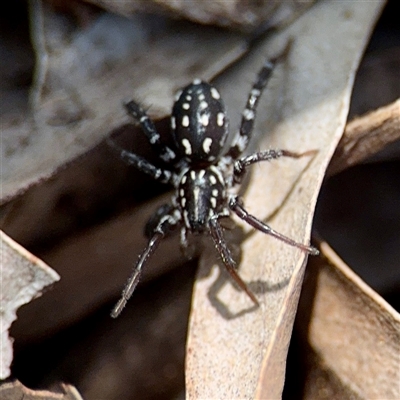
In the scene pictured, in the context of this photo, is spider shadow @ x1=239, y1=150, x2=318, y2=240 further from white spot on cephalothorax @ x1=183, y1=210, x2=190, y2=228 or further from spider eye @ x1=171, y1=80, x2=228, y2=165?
spider eye @ x1=171, y1=80, x2=228, y2=165

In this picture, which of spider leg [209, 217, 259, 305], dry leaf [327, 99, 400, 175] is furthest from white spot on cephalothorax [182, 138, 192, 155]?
dry leaf [327, 99, 400, 175]

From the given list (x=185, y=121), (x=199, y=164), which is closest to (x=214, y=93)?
(x=185, y=121)

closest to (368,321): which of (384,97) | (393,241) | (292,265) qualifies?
(292,265)

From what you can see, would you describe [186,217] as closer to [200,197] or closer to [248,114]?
[200,197]

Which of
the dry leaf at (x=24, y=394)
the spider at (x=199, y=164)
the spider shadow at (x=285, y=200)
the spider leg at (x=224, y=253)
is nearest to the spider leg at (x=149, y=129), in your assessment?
the spider at (x=199, y=164)

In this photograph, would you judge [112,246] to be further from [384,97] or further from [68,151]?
[384,97]

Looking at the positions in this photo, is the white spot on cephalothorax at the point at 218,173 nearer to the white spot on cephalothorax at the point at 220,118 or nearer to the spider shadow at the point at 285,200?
the white spot on cephalothorax at the point at 220,118
